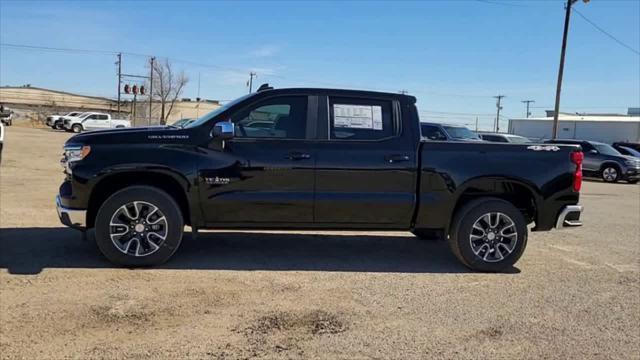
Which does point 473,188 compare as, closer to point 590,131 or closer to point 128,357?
point 128,357

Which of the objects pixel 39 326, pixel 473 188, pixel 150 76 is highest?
pixel 150 76

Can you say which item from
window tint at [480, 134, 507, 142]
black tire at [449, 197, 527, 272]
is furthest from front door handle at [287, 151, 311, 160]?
window tint at [480, 134, 507, 142]

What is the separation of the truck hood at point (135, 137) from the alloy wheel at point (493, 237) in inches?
129

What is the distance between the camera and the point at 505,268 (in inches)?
240

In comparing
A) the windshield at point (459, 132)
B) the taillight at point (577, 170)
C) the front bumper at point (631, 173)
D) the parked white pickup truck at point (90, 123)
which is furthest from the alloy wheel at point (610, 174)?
the parked white pickup truck at point (90, 123)

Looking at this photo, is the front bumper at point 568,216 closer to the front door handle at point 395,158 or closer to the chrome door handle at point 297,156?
the front door handle at point 395,158

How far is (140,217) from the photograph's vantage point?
5609 mm

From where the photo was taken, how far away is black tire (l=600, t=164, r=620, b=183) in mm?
21781

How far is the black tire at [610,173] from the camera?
71.5ft

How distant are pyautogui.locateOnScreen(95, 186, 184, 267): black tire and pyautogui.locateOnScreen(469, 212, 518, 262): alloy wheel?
3.20 m

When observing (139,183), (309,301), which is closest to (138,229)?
(139,183)

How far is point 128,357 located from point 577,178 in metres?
5.01

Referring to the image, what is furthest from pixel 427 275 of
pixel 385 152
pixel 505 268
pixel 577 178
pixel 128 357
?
pixel 128 357

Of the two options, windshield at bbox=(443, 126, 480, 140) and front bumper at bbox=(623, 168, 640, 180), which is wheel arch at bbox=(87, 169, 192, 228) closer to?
windshield at bbox=(443, 126, 480, 140)
